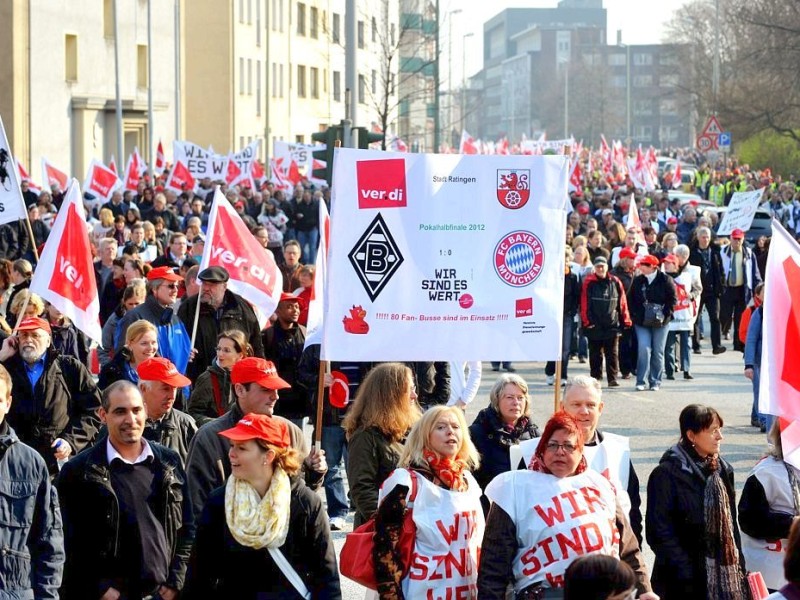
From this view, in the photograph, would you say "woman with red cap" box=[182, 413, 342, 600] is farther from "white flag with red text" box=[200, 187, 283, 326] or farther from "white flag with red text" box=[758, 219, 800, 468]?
"white flag with red text" box=[200, 187, 283, 326]

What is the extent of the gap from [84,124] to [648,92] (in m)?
136

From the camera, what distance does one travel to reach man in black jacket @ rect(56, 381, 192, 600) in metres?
6.15

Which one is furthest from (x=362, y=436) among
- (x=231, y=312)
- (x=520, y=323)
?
(x=231, y=312)

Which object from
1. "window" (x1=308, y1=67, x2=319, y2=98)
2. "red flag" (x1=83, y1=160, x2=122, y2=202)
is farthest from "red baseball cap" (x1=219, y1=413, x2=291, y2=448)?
"window" (x1=308, y1=67, x2=319, y2=98)

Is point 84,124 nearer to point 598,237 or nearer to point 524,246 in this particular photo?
point 598,237

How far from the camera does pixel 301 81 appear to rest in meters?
80.5

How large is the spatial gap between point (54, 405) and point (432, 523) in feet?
10.8

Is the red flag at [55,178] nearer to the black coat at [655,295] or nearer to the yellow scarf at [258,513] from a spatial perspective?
the black coat at [655,295]

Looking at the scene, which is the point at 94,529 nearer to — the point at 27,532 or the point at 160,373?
the point at 27,532

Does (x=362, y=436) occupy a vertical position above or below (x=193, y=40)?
below

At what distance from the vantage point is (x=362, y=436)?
292 inches

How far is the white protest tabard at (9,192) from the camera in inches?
533

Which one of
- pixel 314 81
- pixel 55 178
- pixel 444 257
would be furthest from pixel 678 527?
pixel 314 81

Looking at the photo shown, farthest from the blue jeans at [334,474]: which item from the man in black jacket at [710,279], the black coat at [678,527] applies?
the man in black jacket at [710,279]
